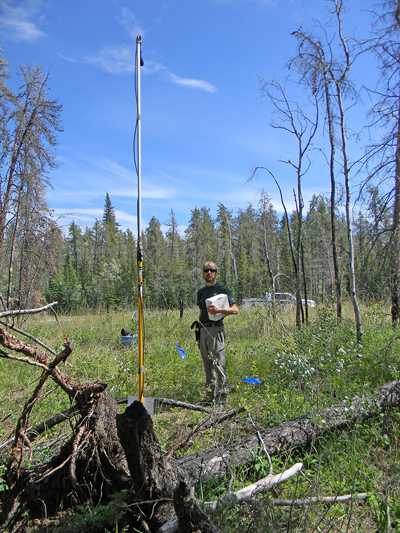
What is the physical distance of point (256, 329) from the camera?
353 inches

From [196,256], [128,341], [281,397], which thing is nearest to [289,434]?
[281,397]

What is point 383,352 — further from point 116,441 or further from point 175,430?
point 116,441

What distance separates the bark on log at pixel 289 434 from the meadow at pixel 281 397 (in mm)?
88

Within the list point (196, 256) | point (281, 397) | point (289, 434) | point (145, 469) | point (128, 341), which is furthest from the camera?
point (196, 256)

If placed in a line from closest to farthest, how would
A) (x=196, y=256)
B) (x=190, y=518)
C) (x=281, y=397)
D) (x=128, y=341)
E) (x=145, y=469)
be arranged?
(x=190, y=518) < (x=145, y=469) < (x=281, y=397) < (x=128, y=341) < (x=196, y=256)

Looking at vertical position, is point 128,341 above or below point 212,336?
below

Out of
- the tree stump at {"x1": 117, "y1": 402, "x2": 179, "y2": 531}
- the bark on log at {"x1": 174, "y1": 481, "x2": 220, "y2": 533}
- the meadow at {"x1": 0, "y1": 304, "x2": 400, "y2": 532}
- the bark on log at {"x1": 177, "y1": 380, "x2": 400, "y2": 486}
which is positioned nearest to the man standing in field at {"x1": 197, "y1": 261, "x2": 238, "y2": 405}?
the meadow at {"x1": 0, "y1": 304, "x2": 400, "y2": 532}

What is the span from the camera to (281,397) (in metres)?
4.14

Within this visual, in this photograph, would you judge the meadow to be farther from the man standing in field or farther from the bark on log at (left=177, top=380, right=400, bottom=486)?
the man standing in field

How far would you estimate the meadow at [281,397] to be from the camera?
2.43 m

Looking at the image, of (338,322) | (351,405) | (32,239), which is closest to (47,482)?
(351,405)

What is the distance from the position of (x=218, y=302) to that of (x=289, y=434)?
2035 mm

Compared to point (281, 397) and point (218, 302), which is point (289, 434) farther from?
point (218, 302)

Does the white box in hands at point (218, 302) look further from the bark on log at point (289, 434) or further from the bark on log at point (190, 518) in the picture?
the bark on log at point (190, 518)
